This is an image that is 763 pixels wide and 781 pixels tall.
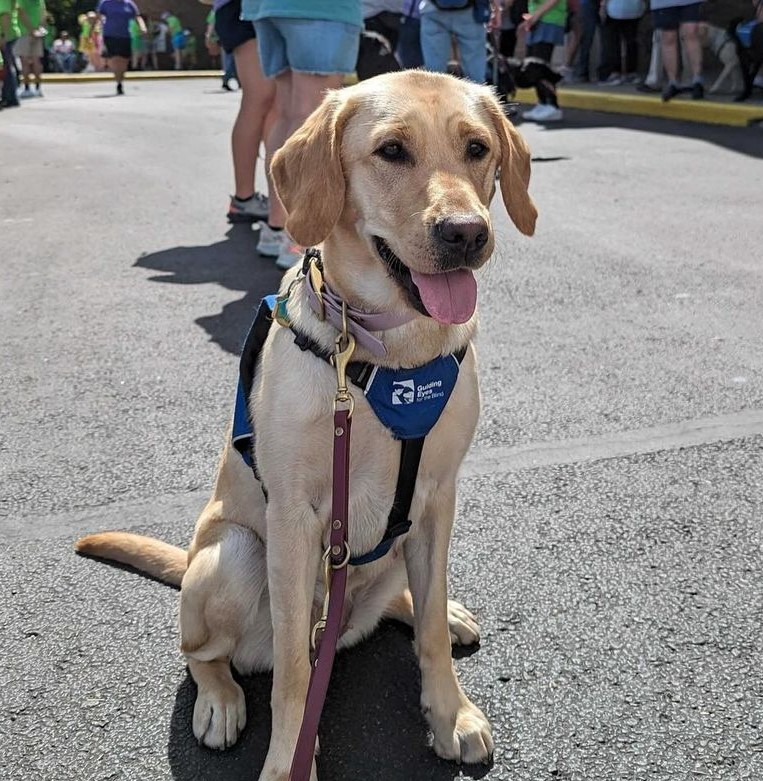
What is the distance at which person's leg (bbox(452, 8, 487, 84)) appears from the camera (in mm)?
9406

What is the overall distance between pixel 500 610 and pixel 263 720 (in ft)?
2.55

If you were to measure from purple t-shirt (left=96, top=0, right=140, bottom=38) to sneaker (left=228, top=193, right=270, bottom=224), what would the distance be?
15637 millimetres

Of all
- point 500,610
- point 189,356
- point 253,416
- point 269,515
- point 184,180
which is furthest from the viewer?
point 184,180

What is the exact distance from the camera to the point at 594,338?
4.84m

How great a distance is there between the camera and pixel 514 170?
2594 mm

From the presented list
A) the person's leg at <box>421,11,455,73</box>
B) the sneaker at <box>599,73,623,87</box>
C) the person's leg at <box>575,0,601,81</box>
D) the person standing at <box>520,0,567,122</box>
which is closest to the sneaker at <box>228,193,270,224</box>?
the person's leg at <box>421,11,455,73</box>

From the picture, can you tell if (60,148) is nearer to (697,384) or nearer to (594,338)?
(594,338)

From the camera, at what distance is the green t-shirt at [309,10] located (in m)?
5.18

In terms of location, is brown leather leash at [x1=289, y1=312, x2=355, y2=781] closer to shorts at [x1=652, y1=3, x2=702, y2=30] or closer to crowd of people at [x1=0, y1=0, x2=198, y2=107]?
shorts at [x1=652, y1=3, x2=702, y2=30]

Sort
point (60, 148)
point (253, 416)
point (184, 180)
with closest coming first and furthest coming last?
point (253, 416), point (184, 180), point (60, 148)

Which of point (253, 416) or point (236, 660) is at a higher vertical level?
point (253, 416)

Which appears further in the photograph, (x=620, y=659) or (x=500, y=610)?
(x=500, y=610)

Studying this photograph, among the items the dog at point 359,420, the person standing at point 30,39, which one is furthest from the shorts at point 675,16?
the dog at point 359,420

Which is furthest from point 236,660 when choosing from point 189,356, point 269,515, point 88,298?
Answer: point 88,298
